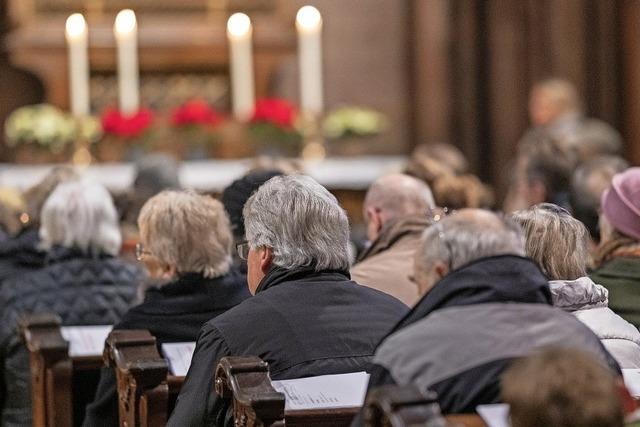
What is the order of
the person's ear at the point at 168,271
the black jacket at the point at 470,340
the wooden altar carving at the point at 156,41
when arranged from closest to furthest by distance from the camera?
the black jacket at the point at 470,340
the person's ear at the point at 168,271
the wooden altar carving at the point at 156,41

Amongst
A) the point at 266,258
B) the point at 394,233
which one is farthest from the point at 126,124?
the point at 266,258

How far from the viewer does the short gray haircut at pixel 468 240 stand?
2936 millimetres

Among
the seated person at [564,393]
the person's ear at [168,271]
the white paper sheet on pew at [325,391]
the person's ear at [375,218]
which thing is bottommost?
the white paper sheet on pew at [325,391]

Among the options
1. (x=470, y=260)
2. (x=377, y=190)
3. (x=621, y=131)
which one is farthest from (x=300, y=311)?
(x=621, y=131)

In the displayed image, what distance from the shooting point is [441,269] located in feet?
9.73

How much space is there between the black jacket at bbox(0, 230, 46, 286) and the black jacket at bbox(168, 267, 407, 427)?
214cm

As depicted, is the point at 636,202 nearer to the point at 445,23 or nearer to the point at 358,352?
the point at 358,352

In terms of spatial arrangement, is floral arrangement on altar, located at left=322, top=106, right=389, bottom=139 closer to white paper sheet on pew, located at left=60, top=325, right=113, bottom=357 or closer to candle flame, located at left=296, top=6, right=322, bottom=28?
candle flame, located at left=296, top=6, right=322, bottom=28

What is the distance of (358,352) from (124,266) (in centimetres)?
191

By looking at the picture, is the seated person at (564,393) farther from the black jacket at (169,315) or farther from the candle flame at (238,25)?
the candle flame at (238,25)

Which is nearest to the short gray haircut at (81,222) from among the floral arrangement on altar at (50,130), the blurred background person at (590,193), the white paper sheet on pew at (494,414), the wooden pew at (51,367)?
the wooden pew at (51,367)

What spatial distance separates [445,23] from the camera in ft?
35.5

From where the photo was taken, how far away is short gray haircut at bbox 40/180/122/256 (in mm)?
5188

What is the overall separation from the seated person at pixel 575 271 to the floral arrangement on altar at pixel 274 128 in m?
5.79
